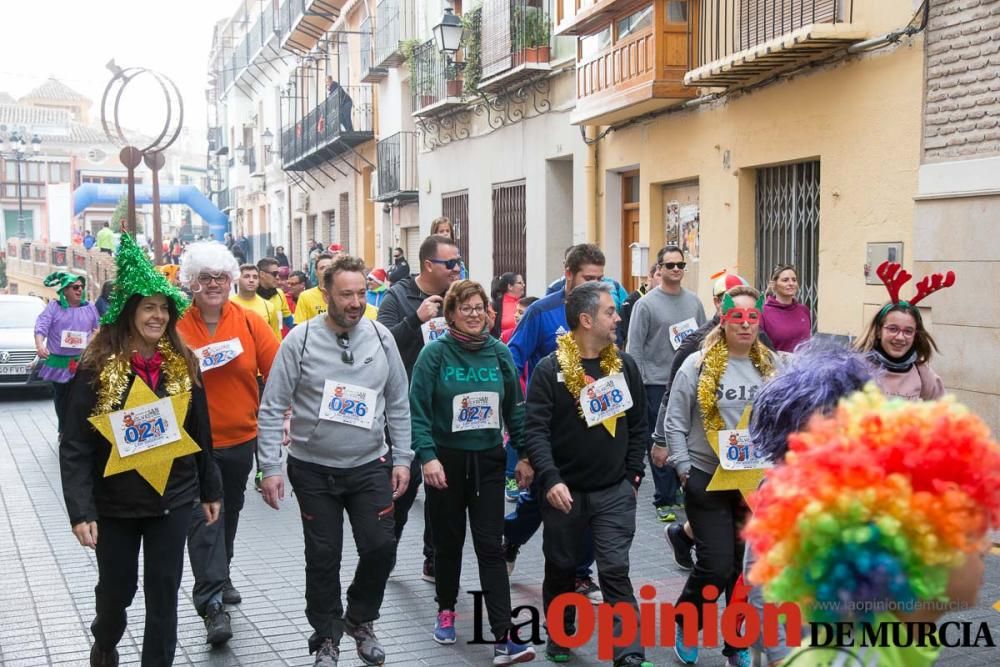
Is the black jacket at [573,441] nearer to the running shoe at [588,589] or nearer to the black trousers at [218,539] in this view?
the running shoe at [588,589]

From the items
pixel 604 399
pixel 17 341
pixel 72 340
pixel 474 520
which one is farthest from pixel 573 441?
pixel 17 341

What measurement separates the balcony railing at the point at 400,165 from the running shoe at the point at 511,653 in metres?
21.4

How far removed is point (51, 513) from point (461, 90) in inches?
566

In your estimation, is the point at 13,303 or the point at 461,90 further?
the point at 461,90

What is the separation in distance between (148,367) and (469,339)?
1.54 metres

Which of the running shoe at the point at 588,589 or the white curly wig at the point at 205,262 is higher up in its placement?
the white curly wig at the point at 205,262

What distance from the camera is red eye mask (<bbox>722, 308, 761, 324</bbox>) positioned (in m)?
5.12

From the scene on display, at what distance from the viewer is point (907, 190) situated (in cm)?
1021

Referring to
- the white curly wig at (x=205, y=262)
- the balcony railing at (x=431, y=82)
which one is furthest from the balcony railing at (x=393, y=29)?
the white curly wig at (x=205, y=262)

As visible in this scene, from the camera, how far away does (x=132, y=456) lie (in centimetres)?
441

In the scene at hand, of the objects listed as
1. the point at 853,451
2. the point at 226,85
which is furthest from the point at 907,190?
the point at 226,85

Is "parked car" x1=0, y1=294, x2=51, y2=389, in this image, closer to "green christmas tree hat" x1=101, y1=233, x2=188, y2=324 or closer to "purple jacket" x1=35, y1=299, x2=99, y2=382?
"purple jacket" x1=35, y1=299, x2=99, y2=382

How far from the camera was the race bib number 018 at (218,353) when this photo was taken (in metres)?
5.58

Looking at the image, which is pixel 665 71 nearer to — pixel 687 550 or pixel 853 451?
pixel 687 550
